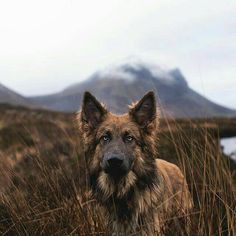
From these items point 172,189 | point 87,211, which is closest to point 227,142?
point 172,189

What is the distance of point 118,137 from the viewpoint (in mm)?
6320

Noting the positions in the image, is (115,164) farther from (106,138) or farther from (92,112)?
(92,112)

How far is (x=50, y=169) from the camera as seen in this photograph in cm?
630

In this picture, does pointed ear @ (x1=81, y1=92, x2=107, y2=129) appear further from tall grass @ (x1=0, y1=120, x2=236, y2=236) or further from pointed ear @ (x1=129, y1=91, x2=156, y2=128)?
tall grass @ (x1=0, y1=120, x2=236, y2=236)

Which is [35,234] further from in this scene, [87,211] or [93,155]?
[93,155]

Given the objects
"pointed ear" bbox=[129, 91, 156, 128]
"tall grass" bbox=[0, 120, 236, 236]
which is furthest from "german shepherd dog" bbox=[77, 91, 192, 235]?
"tall grass" bbox=[0, 120, 236, 236]

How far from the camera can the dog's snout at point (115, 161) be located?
5.91 meters

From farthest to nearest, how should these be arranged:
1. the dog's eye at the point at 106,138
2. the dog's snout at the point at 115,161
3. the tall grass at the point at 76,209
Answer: the dog's eye at the point at 106,138, the dog's snout at the point at 115,161, the tall grass at the point at 76,209

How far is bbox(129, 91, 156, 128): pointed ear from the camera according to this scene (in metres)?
6.59

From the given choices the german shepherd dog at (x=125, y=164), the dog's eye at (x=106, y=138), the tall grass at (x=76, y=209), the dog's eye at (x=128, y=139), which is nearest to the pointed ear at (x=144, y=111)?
the german shepherd dog at (x=125, y=164)

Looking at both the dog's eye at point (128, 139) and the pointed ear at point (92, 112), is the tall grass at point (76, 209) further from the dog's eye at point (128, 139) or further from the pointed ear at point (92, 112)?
the pointed ear at point (92, 112)

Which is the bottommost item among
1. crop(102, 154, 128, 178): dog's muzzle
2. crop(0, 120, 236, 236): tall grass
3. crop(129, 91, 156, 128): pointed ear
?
crop(0, 120, 236, 236): tall grass

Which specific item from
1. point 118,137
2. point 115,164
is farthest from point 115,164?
point 118,137

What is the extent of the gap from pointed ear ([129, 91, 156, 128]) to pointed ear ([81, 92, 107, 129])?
1.13 ft
